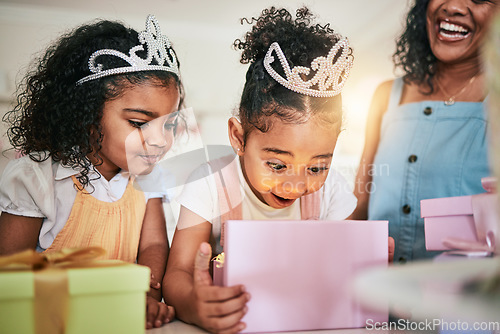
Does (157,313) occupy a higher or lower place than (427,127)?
lower

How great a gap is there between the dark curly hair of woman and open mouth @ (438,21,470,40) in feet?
0.25

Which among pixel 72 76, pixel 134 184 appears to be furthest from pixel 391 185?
pixel 72 76

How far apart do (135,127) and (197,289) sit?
0.84ft

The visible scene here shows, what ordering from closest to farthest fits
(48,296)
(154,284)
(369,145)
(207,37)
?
1. (48,296)
2. (154,284)
3. (207,37)
4. (369,145)

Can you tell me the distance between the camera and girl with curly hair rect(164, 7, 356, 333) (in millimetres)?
677

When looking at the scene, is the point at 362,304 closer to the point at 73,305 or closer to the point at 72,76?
the point at 73,305

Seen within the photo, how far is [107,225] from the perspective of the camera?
69 cm

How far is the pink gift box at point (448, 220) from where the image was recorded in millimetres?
555

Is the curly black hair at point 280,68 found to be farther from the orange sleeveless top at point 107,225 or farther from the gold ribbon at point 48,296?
the gold ribbon at point 48,296

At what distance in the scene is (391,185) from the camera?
2.93 feet

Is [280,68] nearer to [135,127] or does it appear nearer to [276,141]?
[276,141]

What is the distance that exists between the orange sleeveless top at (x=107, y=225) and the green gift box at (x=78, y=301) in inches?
8.8

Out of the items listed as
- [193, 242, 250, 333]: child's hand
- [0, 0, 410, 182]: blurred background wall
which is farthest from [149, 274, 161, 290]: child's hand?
[0, 0, 410, 182]: blurred background wall

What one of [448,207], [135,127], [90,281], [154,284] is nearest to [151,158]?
[135,127]
